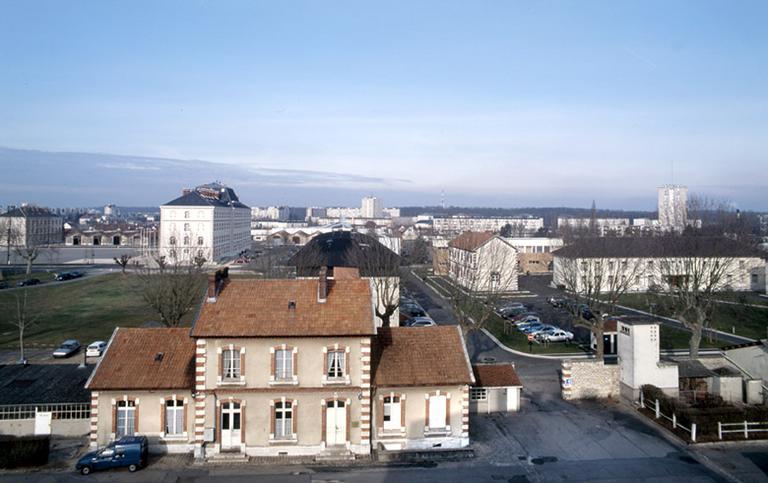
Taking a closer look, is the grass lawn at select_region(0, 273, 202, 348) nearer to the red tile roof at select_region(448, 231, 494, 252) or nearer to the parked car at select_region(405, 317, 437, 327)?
the parked car at select_region(405, 317, 437, 327)

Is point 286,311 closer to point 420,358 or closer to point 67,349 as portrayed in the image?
point 420,358

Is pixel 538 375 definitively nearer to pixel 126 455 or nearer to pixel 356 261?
pixel 356 261

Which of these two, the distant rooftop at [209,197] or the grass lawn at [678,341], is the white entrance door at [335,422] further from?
the distant rooftop at [209,197]

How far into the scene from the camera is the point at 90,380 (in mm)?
23125

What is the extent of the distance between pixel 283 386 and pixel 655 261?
49805 millimetres

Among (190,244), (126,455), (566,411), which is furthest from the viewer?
(190,244)

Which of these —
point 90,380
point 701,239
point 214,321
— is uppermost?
point 701,239

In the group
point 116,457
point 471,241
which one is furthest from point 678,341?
point 116,457

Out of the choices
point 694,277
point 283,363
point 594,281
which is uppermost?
point 694,277

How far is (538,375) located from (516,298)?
29748 millimetres

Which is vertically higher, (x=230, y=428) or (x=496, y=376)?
(x=496, y=376)

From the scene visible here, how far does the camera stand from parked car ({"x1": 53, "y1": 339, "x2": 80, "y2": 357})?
3831 centimetres

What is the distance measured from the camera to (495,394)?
28.2 meters

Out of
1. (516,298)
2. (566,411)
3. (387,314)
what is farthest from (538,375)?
(516,298)
